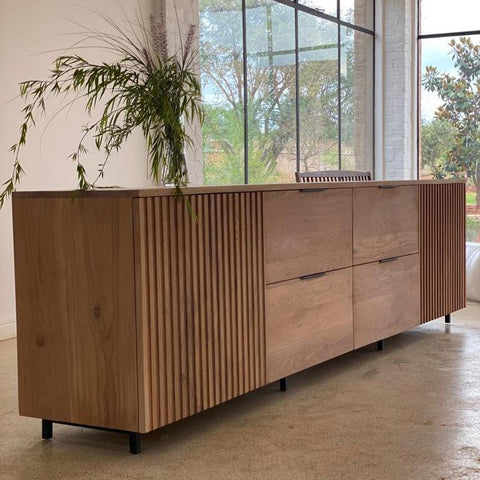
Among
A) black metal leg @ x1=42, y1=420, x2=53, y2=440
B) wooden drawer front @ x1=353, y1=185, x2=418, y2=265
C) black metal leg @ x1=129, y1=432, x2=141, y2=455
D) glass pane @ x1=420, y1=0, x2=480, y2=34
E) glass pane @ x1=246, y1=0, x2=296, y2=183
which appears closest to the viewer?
black metal leg @ x1=129, y1=432, x2=141, y2=455

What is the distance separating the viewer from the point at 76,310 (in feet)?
8.61

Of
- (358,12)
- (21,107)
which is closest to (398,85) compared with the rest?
(358,12)

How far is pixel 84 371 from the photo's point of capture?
262 cm

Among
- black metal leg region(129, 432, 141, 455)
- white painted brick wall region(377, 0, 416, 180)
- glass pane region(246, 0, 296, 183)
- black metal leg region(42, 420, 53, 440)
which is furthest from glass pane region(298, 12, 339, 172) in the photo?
black metal leg region(129, 432, 141, 455)

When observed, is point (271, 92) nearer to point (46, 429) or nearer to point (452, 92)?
point (452, 92)

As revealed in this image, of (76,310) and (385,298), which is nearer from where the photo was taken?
(76,310)

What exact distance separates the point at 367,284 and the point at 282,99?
378cm

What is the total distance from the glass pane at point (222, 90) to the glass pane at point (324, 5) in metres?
1.19

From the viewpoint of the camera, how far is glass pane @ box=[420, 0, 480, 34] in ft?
28.5

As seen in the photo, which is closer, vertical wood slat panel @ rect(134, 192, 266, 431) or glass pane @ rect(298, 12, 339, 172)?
vertical wood slat panel @ rect(134, 192, 266, 431)

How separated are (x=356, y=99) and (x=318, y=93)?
90 cm

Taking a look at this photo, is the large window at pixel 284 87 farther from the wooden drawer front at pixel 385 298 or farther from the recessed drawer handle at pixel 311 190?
the recessed drawer handle at pixel 311 190

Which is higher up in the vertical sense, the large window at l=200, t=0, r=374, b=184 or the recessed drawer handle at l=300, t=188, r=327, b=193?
the large window at l=200, t=0, r=374, b=184

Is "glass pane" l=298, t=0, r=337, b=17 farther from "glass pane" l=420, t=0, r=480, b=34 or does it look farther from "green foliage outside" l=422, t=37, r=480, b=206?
"green foliage outside" l=422, t=37, r=480, b=206
